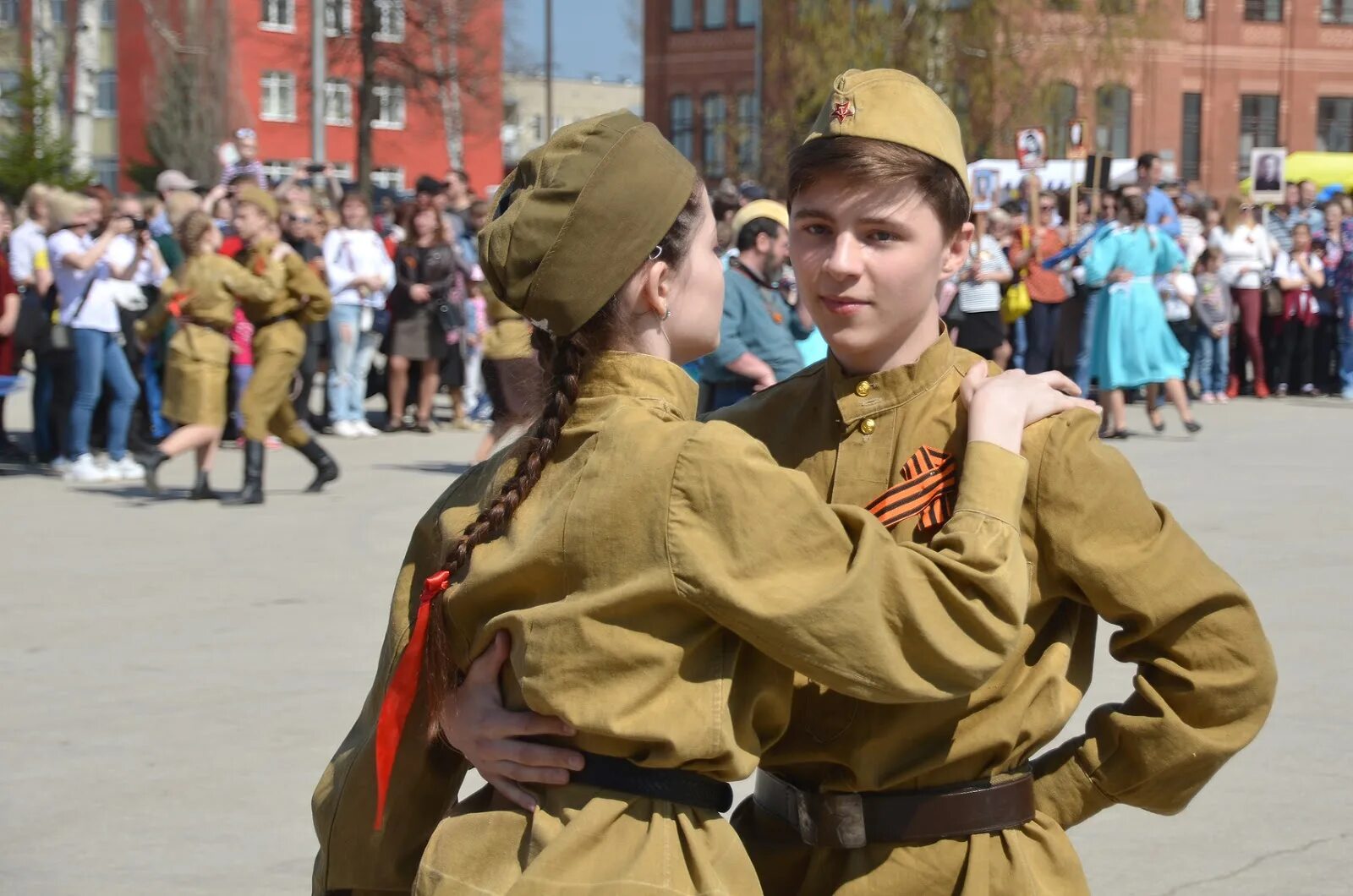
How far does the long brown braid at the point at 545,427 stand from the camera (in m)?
2.28

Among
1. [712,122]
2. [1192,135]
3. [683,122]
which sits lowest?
[1192,135]

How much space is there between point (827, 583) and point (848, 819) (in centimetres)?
43

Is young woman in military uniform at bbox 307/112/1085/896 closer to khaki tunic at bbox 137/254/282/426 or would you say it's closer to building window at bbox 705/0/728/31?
khaki tunic at bbox 137/254/282/426

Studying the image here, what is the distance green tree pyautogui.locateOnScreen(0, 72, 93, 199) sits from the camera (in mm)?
34406

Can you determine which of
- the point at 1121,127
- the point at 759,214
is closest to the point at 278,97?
the point at 1121,127

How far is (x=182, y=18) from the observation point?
5897 cm

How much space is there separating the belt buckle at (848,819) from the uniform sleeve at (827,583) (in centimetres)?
27

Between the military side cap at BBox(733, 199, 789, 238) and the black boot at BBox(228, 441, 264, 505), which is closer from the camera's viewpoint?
the military side cap at BBox(733, 199, 789, 238)

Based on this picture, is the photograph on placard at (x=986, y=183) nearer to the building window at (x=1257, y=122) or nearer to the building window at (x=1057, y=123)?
the building window at (x=1057, y=123)

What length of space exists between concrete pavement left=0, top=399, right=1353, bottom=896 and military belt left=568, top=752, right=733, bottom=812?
2.90 metres

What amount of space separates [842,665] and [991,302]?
13.7 metres

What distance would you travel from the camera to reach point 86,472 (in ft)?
42.7

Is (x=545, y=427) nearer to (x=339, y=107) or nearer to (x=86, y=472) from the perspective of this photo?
(x=86, y=472)

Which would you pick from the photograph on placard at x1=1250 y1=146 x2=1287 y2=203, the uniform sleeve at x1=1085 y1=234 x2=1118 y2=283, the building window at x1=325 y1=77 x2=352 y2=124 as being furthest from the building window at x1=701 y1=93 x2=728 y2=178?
the uniform sleeve at x1=1085 y1=234 x2=1118 y2=283
